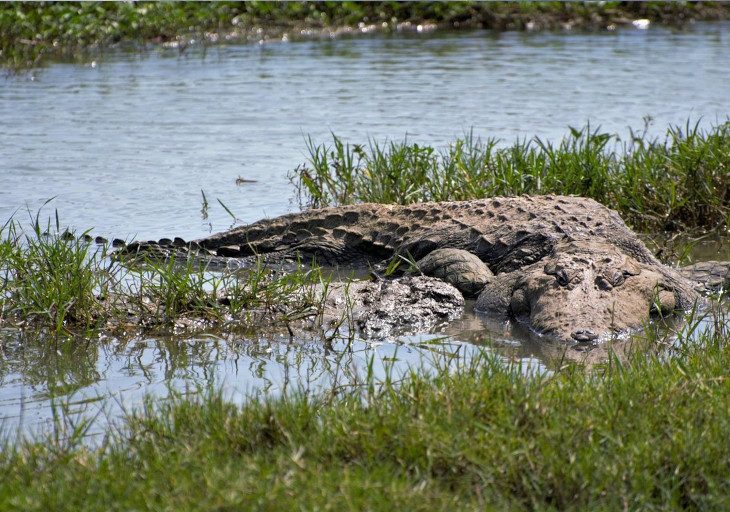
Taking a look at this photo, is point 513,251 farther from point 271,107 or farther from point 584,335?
point 271,107

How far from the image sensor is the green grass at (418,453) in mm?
3465

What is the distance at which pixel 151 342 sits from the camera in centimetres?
598

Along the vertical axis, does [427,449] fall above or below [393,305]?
above

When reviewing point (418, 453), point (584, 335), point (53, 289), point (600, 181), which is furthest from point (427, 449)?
point (600, 181)

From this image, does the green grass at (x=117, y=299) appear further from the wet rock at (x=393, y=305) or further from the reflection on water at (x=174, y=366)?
the wet rock at (x=393, y=305)

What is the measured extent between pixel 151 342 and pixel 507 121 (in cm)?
769

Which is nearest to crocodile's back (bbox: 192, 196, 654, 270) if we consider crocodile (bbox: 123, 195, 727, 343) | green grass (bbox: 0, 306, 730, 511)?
crocodile (bbox: 123, 195, 727, 343)

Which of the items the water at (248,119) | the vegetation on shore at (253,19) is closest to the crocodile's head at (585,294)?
the water at (248,119)

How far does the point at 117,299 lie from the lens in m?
6.23

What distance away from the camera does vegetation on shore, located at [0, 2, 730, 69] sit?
17438mm

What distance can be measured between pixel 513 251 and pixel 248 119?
6.67 metres

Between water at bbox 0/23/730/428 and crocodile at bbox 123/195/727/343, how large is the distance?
49cm

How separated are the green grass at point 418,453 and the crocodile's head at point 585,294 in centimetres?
156

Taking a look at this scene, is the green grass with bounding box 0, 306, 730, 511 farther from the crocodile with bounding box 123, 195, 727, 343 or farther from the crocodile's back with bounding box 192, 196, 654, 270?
the crocodile's back with bounding box 192, 196, 654, 270
